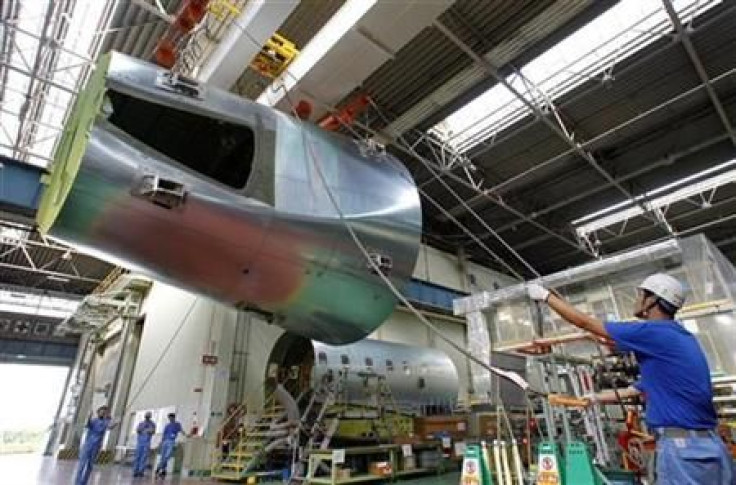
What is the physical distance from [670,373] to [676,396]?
11cm

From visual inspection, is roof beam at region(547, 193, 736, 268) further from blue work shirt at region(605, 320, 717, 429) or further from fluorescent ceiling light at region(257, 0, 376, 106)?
blue work shirt at region(605, 320, 717, 429)

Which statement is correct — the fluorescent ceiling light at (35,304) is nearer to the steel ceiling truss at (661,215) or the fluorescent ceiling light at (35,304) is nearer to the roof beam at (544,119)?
the roof beam at (544,119)

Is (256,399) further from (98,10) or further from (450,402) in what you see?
(98,10)

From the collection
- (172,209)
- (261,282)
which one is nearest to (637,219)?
(261,282)

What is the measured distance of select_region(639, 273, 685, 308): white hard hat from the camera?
232 centimetres

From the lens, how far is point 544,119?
9.40 meters

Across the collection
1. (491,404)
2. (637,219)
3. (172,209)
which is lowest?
(491,404)

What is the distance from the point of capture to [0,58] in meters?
8.92

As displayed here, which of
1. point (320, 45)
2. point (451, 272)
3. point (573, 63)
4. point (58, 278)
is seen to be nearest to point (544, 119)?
point (573, 63)

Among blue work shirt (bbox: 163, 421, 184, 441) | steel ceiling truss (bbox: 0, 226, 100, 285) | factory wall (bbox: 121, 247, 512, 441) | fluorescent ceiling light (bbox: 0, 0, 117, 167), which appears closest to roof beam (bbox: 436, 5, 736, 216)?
factory wall (bbox: 121, 247, 512, 441)

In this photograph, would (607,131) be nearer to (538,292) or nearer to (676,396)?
(538,292)

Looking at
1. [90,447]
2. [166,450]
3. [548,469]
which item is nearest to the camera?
[548,469]

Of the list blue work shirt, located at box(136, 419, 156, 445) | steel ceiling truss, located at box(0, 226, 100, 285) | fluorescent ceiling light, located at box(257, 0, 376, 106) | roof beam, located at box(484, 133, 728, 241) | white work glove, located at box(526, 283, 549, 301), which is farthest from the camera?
steel ceiling truss, located at box(0, 226, 100, 285)

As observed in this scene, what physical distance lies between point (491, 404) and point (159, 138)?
9521 millimetres
